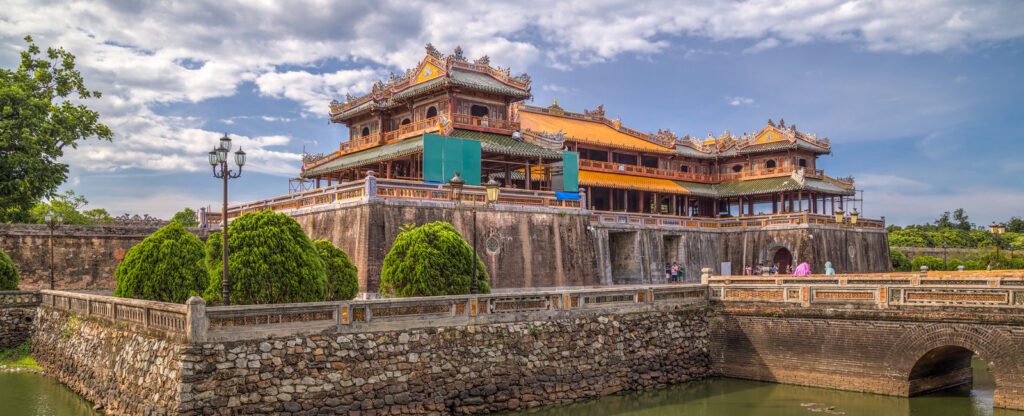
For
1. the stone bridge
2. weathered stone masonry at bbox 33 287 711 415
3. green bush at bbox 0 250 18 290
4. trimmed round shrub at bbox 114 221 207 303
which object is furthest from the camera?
green bush at bbox 0 250 18 290

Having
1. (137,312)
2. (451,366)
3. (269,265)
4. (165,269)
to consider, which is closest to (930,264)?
(451,366)

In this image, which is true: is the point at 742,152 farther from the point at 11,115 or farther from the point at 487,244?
the point at 11,115

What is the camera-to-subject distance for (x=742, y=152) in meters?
48.5

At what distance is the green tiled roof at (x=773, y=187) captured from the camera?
4538 cm

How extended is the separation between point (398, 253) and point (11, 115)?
2076cm

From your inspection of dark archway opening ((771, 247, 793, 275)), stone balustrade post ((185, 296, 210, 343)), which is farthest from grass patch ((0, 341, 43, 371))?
dark archway opening ((771, 247, 793, 275))

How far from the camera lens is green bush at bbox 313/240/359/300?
2053 cm

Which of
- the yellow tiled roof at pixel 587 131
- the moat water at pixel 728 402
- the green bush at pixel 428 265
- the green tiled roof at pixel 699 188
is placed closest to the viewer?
the moat water at pixel 728 402

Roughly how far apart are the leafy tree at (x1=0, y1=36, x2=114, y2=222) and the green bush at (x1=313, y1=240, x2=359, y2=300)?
17.9 m

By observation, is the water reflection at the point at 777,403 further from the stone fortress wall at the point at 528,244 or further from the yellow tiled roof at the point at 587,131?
the yellow tiled roof at the point at 587,131

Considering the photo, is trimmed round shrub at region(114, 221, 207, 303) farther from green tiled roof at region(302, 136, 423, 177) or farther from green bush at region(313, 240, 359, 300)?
green tiled roof at region(302, 136, 423, 177)

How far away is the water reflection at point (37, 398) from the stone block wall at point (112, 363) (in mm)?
243

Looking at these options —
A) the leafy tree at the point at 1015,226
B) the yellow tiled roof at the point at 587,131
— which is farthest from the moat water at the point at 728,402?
the leafy tree at the point at 1015,226

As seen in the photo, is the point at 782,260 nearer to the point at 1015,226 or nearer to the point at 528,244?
the point at 528,244
